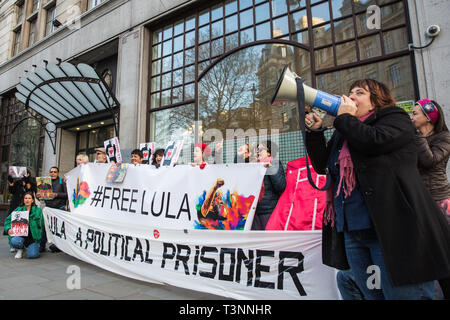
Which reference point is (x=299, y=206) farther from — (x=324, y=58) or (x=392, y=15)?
(x=392, y=15)

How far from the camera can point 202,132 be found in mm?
7414

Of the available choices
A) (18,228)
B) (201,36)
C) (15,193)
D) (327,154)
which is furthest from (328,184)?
(15,193)

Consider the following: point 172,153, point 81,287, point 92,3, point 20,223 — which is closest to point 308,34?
point 172,153

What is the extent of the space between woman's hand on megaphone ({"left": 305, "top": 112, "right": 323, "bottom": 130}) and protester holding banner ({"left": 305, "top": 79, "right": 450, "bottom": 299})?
0.61 ft

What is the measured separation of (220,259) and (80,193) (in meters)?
3.36

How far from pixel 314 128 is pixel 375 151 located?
45 centimetres

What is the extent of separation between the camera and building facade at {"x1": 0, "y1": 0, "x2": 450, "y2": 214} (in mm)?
5250

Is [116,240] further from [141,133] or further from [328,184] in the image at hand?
[141,133]

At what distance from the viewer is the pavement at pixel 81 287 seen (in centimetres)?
323

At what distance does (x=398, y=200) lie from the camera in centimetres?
149

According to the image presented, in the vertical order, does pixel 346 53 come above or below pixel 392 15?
below

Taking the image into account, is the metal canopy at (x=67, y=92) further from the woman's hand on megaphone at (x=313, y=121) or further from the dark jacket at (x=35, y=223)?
the woman's hand on megaphone at (x=313, y=121)

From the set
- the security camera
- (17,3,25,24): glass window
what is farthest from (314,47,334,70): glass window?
(17,3,25,24): glass window
